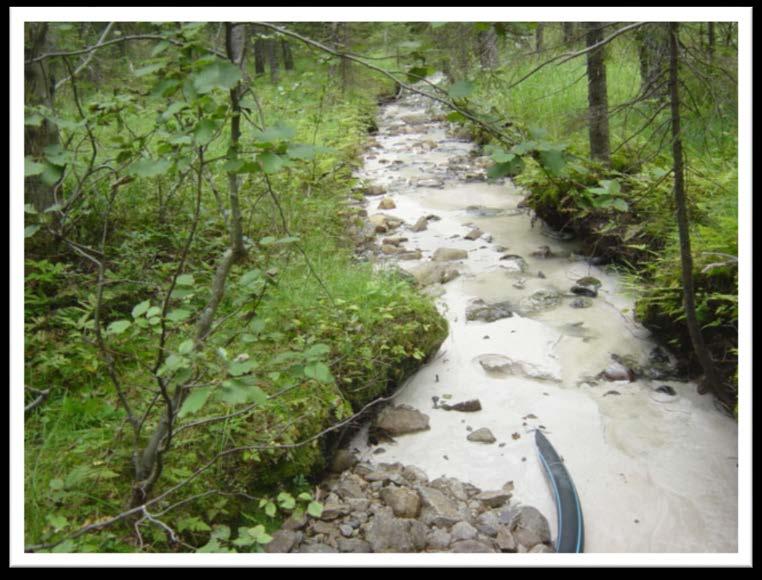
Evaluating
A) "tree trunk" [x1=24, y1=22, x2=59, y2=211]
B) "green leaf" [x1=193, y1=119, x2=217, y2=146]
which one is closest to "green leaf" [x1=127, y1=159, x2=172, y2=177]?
"green leaf" [x1=193, y1=119, x2=217, y2=146]

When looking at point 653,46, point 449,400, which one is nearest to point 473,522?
point 449,400

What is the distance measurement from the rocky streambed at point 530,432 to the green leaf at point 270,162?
1860 millimetres

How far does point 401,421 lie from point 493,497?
0.77 meters

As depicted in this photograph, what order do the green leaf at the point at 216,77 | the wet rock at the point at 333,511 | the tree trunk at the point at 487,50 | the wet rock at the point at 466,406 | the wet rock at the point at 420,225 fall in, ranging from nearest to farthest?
the green leaf at the point at 216,77, the wet rock at the point at 333,511, the tree trunk at the point at 487,50, the wet rock at the point at 466,406, the wet rock at the point at 420,225

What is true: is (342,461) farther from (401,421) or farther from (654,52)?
(654,52)

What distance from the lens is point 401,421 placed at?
3.78 m

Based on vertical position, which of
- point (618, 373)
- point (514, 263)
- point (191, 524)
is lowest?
point (191, 524)

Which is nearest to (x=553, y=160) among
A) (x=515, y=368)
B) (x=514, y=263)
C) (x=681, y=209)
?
(x=681, y=209)

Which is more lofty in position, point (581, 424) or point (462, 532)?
point (581, 424)

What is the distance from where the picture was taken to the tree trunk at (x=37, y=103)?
2.92 metres

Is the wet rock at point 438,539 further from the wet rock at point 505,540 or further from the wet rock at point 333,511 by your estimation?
the wet rock at point 333,511

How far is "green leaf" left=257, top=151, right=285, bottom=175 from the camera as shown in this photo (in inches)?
63.6

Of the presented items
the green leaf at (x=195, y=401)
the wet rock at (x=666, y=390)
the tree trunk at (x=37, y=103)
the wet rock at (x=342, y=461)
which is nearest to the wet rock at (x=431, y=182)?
the wet rock at (x=666, y=390)

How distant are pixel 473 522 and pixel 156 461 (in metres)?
1.52
